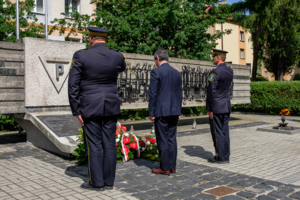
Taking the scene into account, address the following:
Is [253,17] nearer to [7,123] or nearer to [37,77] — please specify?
[7,123]

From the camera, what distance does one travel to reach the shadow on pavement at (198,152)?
6.52m

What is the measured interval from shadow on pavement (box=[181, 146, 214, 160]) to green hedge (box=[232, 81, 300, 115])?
Result: 10.6 meters

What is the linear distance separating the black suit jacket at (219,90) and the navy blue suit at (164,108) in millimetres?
1030

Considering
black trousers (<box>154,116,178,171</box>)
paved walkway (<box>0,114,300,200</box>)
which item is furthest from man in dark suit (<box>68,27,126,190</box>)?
black trousers (<box>154,116,178,171</box>)

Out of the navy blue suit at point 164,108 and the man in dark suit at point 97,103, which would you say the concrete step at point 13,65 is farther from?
the navy blue suit at point 164,108

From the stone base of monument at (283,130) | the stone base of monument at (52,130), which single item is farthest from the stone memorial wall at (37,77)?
the stone base of monument at (283,130)

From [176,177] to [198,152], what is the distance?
6.91ft

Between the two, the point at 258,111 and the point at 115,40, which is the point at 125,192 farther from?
the point at 258,111

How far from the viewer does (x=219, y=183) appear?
4594mm

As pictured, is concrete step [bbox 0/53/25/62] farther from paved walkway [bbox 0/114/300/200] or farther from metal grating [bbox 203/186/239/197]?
metal grating [bbox 203/186/239/197]

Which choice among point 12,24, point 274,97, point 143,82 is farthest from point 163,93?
point 274,97

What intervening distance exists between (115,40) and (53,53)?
5974 mm

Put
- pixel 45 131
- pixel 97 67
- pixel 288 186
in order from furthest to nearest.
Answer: pixel 45 131, pixel 288 186, pixel 97 67

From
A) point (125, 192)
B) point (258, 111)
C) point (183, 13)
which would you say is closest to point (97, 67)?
point (125, 192)
